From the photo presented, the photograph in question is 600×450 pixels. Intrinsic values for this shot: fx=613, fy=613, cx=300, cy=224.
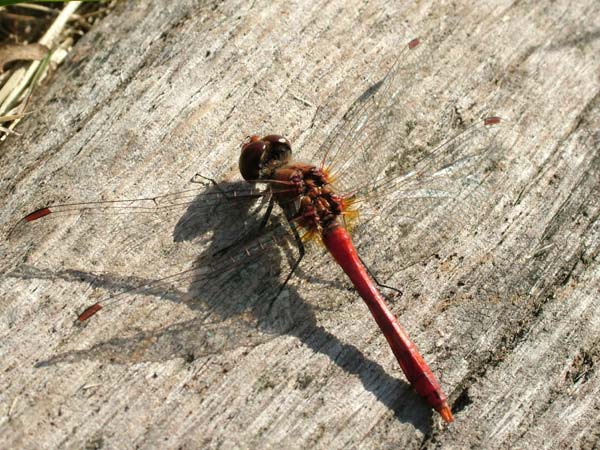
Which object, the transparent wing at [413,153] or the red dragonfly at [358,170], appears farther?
the transparent wing at [413,153]

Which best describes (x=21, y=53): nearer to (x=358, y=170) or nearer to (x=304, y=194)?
(x=304, y=194)

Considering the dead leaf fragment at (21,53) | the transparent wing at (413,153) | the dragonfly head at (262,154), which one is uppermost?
the dead leaf fragment at (21,53)

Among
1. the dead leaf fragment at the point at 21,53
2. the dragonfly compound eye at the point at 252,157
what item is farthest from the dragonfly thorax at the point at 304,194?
the dead leaf fragment at the point at 21,53

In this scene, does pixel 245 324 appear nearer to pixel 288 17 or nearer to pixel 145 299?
pixel 145 299

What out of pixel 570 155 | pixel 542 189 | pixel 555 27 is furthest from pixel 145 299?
pixel 555 27

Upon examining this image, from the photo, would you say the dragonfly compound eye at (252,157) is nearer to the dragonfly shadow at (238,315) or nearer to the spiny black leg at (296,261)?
the dragonfly shadow at (238,315)

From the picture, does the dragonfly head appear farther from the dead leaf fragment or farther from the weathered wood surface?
the dead leaf fragment
